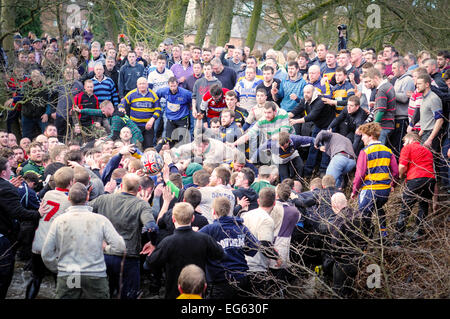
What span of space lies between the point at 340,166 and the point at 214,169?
2887 millimetres

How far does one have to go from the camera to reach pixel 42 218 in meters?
7.01

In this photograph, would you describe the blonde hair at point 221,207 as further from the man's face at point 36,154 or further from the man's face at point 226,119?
the man's face at point 226,119

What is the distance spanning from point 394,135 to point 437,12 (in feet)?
29.2

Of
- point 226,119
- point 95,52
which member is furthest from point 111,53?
point 226,119

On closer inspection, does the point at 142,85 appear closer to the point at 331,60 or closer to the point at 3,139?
the point at 3,139

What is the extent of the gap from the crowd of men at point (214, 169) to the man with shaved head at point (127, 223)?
16 millimetres

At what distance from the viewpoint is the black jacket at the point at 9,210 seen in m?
6.73

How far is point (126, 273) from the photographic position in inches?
257

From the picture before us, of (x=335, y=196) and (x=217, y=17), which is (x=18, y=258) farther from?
(x=217, y=17)

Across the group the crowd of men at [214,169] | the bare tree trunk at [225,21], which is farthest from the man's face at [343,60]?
the bare tree trunk at [225,21]

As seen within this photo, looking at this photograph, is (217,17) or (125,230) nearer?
(125,230)

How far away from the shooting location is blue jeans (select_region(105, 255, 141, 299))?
21.0 feet
